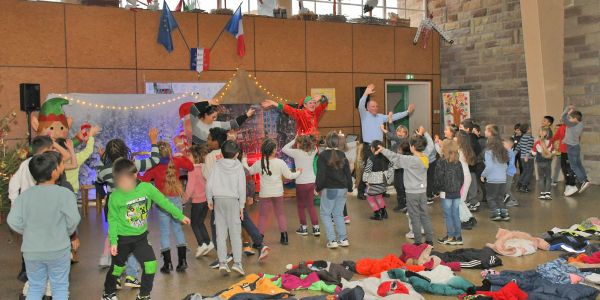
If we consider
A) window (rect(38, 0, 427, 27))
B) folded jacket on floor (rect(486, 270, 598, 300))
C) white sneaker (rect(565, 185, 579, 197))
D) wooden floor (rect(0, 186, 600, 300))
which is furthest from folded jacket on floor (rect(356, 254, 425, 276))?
window (rect(38, 0, 427, 27))

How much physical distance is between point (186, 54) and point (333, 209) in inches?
241

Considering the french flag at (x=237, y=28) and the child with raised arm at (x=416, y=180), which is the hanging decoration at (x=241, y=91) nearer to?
the french flag at (x=237, y=28)

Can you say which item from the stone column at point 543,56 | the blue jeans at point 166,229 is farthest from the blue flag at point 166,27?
the stone column at point 543,56

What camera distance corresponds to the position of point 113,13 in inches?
453

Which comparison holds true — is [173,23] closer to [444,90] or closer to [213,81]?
[213,81]

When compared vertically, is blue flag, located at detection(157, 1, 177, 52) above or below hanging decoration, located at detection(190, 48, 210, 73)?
above

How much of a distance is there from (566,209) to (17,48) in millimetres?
9790

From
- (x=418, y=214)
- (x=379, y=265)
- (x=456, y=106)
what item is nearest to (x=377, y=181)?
(x=418, y=214)

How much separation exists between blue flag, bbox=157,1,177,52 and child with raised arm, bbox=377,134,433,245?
245 inches

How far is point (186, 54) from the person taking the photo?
12250 millimetres

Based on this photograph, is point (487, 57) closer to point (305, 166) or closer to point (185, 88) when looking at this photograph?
point (185, 88)

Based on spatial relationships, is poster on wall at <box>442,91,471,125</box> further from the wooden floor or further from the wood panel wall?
the wooden floor

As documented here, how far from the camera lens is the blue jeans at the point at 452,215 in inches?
295

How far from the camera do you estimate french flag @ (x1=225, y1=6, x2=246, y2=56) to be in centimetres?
1239
